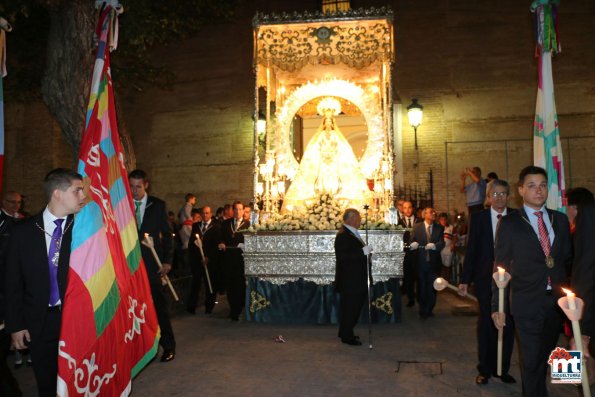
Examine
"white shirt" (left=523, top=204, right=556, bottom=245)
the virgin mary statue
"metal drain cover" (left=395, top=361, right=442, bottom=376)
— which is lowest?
"metal drain cover" (left=395, top=361, right=442, bottom=376)

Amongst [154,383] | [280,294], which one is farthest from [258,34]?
[154,383]

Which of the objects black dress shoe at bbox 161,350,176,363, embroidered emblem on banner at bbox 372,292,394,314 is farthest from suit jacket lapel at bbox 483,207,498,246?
black dress shoe at bbox 161,350,176,363

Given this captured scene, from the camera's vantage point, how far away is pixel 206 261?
34.0 ft

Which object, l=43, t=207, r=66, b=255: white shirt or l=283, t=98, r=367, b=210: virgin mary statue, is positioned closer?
l=43, t=207, r=66, b=255: white shirt

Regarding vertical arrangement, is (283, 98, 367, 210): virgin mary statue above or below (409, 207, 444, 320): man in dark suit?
above

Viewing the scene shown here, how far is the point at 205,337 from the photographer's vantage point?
314 inches

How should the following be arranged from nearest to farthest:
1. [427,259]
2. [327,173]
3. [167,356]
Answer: [167,356] → [427,259] → [327,173]

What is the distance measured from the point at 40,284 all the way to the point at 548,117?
6.43 metres

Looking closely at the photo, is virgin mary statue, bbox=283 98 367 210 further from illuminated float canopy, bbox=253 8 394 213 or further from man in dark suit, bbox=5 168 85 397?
man in dark suit, bbox=5 168 85 397

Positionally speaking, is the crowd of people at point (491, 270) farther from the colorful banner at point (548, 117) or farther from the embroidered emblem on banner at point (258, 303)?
the embroidered emblem on banner at point (258, 303)

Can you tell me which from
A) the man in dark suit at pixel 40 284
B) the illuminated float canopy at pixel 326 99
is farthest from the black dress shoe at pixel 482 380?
the illuminated float canopy at pixel 326 99

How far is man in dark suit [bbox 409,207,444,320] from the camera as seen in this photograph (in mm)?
9445

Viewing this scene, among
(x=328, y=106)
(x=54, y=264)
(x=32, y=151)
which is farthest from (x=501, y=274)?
(x=32, y=151)

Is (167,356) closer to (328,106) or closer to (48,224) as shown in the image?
(48,224)
